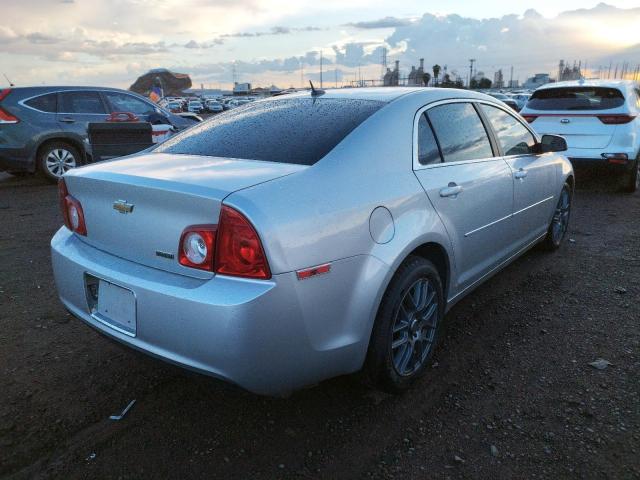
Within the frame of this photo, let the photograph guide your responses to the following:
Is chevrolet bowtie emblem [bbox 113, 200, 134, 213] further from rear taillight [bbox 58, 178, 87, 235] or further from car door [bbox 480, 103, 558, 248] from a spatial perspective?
car door [bbox 480, 103, 558, 248]

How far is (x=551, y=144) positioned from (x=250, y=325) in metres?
3.59

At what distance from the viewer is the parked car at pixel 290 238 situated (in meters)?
2.01

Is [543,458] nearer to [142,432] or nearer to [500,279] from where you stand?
[142,432]

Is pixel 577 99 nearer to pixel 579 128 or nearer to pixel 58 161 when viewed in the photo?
pixel 579 128

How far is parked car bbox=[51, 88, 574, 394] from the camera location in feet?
6.59

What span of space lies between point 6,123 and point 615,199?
9674 mm

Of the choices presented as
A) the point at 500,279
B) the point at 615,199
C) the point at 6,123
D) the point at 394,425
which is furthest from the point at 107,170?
the point at 615,199

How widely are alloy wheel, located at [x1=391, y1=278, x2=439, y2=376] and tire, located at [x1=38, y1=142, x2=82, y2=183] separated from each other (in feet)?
25.7

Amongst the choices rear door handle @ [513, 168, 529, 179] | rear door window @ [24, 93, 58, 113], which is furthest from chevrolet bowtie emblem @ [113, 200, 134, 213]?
rear door window @ [24, 93, 58, 113]

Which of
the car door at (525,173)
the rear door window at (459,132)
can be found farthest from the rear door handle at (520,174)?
the rear door window at (459,132)

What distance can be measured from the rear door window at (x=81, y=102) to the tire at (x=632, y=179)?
Answer: 353 inches

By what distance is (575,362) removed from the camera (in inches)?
123

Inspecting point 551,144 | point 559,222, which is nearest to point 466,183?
point 551,144

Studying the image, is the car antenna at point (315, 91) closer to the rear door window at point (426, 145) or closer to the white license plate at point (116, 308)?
the rear door window at point (426, 145)
